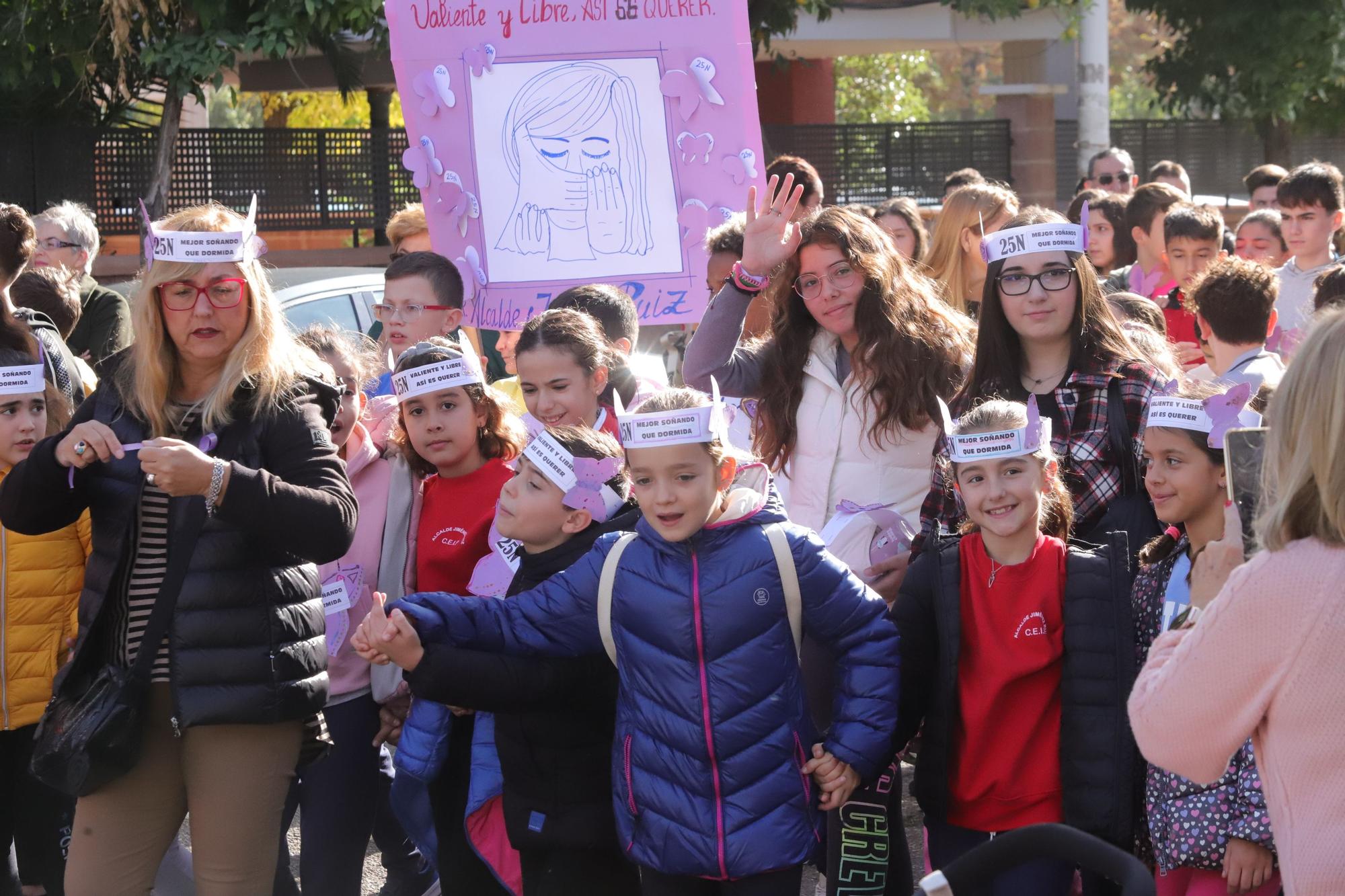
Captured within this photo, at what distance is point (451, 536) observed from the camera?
4113 mm

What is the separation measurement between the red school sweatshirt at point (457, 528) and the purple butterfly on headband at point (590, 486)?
498 mm

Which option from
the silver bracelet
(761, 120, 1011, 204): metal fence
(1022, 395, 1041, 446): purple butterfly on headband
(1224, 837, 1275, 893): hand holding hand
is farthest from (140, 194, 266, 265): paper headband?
(761, 120, 1011, 204): metal fence

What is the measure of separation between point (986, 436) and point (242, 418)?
1.64 meters

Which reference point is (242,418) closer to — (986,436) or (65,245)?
(986,436)

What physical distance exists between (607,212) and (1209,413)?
2729mm

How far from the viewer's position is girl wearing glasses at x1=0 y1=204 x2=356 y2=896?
3.19 metres

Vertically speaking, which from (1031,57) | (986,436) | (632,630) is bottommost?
(632,630)

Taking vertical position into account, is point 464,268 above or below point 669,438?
above

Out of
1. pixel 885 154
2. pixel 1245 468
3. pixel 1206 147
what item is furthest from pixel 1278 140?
pixel 1245 468

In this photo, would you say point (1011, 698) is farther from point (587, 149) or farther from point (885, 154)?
point (885, 154)

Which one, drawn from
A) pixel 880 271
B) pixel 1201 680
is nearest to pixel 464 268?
pixel 880 271

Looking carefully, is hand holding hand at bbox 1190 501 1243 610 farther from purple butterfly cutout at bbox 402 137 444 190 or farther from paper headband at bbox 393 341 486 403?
purple butterfly cutout at bbox 402 137 444 190

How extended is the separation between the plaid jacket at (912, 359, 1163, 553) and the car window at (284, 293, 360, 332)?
450 centimetres

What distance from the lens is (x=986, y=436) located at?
3346mm
